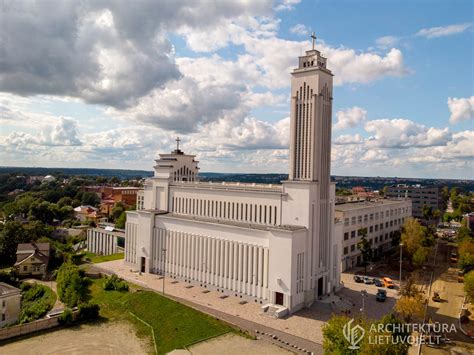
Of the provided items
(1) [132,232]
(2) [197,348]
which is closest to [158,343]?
(2) [197,348]

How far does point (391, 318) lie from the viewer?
93.8 feet

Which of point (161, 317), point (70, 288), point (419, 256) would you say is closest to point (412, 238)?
point (419, 256)

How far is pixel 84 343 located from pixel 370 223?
5945 centimetres

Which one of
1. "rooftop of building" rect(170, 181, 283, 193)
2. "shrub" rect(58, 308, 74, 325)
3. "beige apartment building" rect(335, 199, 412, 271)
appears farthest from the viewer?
"beige apartment building" rect(335, 199, 412, 271)

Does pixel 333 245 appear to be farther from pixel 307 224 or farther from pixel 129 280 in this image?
pixel 129 280

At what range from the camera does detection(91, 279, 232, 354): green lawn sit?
3956cm

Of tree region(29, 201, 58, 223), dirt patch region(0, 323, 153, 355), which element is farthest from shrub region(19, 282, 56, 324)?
tree region(29, 201, 58, 223)

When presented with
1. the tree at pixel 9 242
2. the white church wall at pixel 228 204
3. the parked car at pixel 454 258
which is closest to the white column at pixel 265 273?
the white church wall at pixel 228 204

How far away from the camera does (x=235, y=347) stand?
36969mm

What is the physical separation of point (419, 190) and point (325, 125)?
110 m

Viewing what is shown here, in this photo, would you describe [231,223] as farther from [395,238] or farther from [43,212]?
[43,212]

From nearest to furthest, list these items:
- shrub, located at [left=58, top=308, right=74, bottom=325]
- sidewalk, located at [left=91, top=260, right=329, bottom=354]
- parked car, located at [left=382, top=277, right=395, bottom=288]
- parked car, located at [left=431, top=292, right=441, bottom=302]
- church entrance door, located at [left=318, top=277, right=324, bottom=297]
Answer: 1. sidewalk, located at [left=91, top=260, right=329, bottom=354]
2. shrub, located at [left=58, top=308, right=74, bottom=325]
3. parked car, located at [left=431, top=292, right=441, bottom=302]
4. church entrance door, located at [left=318, top=277, right=324, bottom=297]
5. parked car, located at [left=382, top=277, right=395, bottom=288]

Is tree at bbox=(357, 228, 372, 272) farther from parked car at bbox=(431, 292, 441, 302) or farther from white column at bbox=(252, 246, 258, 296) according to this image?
white column at bbox=(252, 246, 258, 296)

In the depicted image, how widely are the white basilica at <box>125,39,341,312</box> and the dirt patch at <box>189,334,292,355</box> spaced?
9412 millimetres
